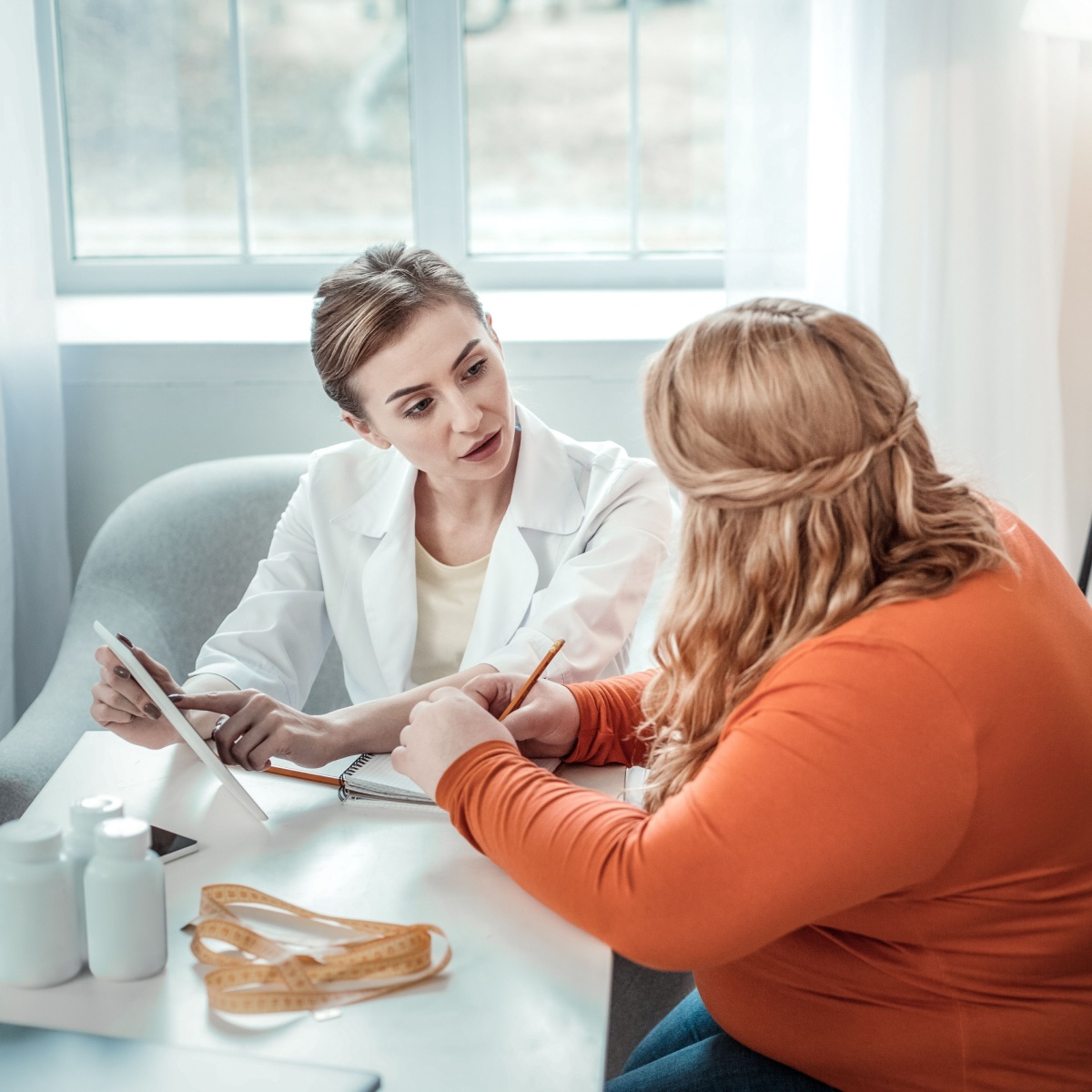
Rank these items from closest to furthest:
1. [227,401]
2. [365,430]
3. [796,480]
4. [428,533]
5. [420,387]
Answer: [796,480] → [420,387] → [365,430] → [428,533] → [227,401]

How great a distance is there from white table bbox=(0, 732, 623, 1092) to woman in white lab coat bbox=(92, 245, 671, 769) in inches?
7.0

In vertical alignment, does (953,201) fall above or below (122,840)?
above

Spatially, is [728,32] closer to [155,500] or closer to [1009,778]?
[155,500]

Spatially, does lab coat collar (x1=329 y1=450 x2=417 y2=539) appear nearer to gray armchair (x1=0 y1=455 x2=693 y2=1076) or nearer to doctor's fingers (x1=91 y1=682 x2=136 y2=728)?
gray armchair (x1=0 y1=455 x2=693 y2=1076)

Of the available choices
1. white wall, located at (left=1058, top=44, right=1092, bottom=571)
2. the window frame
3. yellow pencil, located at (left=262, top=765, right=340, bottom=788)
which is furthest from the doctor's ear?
white wall, located at (left=1058, top=44, right=1092, bottom=571)

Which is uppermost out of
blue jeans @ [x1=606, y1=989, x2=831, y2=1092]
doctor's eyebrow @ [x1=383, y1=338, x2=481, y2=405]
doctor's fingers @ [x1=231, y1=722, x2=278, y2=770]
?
doctor's eyebrow @ [x1=383, y1=338, x2=481, y2=405]

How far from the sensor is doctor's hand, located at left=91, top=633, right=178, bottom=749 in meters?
1.28

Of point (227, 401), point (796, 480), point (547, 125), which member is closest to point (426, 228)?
point (547, 125)

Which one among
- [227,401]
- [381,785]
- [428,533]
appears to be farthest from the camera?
[227,401]

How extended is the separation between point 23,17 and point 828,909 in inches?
85.8

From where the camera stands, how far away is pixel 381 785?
1.23 meters

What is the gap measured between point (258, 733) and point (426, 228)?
5.21 ft

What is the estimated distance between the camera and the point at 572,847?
3.16 ft

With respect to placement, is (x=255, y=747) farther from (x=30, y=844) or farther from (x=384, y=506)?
(x=384, y=506)
